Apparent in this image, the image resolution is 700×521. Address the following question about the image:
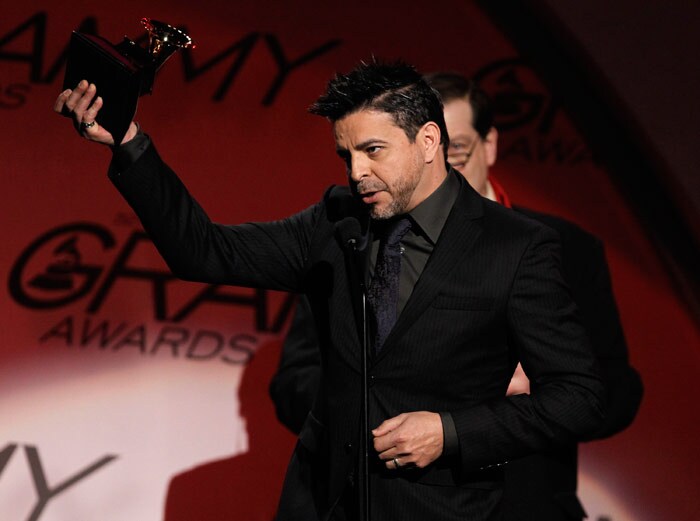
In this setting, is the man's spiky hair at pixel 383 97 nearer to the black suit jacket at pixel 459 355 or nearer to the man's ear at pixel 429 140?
the man's ear at pixel 429 140

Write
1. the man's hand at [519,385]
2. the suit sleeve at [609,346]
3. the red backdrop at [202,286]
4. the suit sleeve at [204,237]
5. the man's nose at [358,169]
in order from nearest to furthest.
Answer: the suit sleeve at [204,237], the man's nose at [358,169], the man's hand at [519,385], the suit sleeve at [609,346], the red backdrop at [202,286]

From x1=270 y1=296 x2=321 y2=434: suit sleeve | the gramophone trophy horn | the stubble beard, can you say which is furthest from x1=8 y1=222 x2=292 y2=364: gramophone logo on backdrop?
the gramophone trophy horn

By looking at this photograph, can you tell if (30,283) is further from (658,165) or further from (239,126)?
(658,165)

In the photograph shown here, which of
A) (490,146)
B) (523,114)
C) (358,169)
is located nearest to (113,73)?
(358,169)

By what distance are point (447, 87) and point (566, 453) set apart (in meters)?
1.09

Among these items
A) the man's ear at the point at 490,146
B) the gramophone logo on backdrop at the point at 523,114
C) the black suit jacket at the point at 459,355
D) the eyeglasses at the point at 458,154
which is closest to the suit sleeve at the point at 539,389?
the black suit jacket at the point at 459,355

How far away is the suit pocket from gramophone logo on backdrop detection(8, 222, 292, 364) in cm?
162

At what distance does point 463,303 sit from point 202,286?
1668 millimetres

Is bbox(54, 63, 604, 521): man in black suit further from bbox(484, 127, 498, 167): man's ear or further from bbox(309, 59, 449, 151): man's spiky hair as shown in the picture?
bbox(484, 127, 498, 167): man's ear

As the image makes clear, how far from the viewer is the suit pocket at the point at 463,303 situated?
1.92 m

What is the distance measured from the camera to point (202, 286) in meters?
3.43

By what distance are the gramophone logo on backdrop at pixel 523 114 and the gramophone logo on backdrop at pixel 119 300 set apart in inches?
44.6

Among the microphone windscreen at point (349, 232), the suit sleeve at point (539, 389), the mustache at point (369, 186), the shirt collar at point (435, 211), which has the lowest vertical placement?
the suit sleeve at point (539, 389)

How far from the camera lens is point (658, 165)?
3715 millimetres
